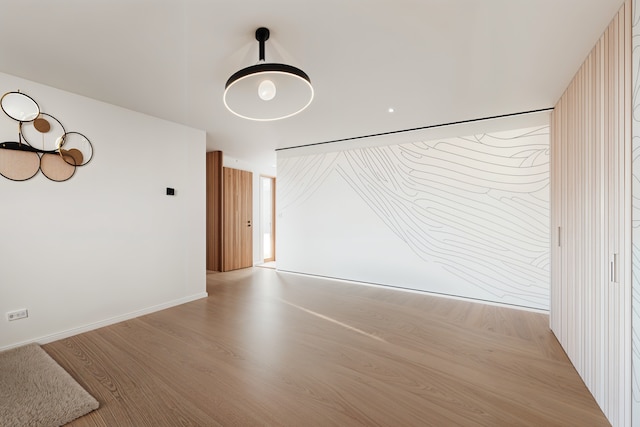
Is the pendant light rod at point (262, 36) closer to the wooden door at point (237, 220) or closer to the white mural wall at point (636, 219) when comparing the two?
the white mural wall at point (636, 219)

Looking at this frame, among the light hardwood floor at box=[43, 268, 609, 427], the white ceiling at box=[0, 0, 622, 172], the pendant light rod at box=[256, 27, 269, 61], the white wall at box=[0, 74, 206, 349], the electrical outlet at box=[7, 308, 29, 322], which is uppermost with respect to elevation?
the white ceiling at box=[0, 0, 622, 172]

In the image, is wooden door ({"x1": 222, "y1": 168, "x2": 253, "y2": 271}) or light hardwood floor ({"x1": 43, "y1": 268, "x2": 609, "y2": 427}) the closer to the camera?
light hardwood floor ({"x1": 43, "y1": 268, "x2": 609, "y2": 427})

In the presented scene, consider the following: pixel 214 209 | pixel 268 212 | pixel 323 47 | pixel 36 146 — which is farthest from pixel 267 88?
pixel 268 212

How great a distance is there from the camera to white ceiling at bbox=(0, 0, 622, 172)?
1.73 metres

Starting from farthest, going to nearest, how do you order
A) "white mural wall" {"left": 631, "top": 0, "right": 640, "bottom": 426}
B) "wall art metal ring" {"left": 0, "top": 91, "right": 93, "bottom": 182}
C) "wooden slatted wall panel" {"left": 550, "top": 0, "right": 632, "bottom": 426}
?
"wall art metal ring" {"left": 0, "top": 91, "right": 93, "bottom": 182}, "wooden slatted wall panel" {"left": 550, "top": 0, "right": 632, "bottom": 426}, "white mural wall" {"left": 631, "top": 0, "right": 640, "bottom": 426}

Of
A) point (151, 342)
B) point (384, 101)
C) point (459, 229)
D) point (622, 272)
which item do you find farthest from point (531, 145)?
point (151, 342)

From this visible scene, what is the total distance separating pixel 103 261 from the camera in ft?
10.2

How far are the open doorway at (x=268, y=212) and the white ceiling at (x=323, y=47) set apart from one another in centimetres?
402

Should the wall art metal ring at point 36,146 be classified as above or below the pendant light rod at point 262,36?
below

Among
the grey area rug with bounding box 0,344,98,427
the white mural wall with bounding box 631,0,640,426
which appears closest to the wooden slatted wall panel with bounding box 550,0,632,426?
the white mural wall with bounding box 631,0,640,426

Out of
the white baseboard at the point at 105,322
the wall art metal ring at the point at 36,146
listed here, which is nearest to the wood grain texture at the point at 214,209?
the white baseboard at the point at 105,322

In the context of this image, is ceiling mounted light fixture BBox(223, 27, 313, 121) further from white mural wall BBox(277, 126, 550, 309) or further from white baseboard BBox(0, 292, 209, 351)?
white baseboard BBox(0, 292, 209, 351)

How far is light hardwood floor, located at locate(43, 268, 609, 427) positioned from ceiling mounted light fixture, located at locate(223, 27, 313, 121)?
7.16 feet

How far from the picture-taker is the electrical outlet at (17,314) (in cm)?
251
